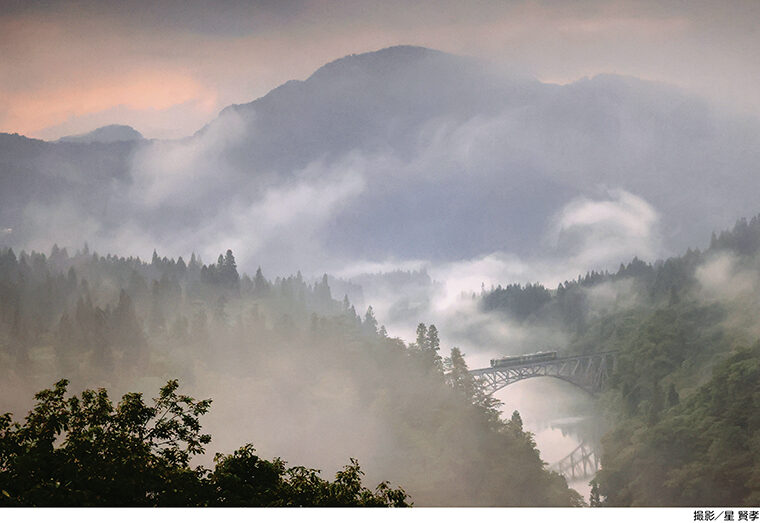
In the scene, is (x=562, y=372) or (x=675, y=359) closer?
(x=675, y=359)

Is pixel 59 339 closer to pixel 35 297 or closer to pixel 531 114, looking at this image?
pixel 35 297

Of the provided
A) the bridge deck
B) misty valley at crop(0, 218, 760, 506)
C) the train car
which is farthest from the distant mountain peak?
the train car

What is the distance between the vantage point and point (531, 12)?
13.1 metres

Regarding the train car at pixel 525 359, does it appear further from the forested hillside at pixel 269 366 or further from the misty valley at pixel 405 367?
the forested hillside at pixel 269 366

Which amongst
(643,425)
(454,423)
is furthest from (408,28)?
(643,425)

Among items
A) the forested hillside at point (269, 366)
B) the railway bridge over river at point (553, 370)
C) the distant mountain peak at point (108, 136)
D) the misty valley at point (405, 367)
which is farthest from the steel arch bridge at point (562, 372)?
the distant mountain peak at point (108, 136)

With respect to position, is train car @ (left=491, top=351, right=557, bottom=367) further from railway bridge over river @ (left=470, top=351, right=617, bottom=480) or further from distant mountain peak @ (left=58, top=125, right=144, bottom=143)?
distant mountain peak @ (left=58, top=125, right=144, bottom=143)

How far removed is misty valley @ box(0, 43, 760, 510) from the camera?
13.2m

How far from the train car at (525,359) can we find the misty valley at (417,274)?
5 cm

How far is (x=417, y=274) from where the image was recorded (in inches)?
571

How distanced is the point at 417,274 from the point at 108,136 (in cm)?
698

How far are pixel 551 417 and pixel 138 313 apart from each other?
869 centimetres

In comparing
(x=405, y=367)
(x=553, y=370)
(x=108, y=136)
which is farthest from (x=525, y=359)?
(x=108, y=136)

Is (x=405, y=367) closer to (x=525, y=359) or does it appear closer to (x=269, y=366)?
(x=525, y=359)
